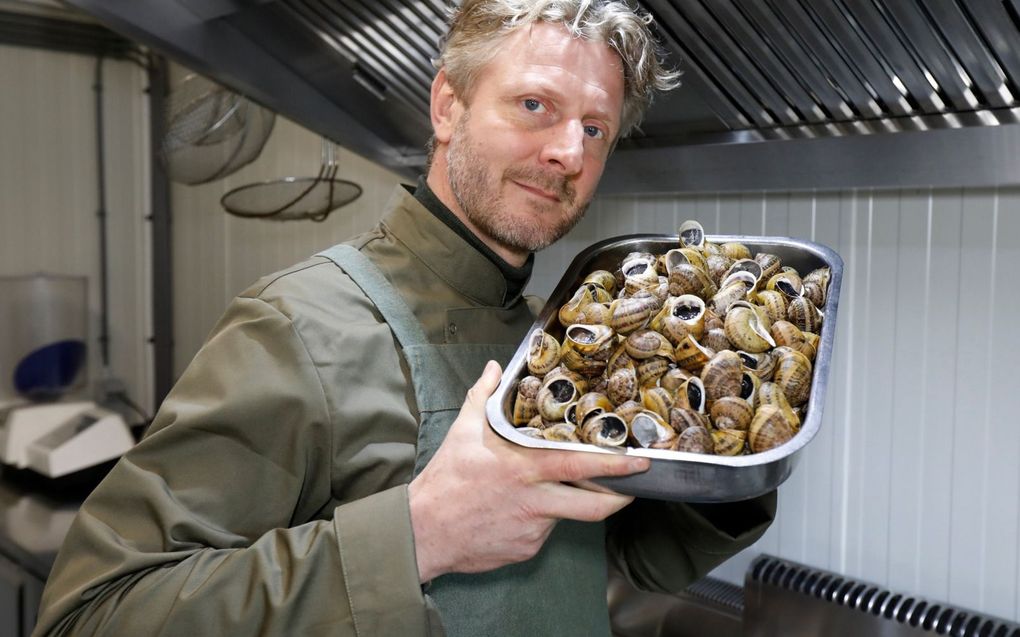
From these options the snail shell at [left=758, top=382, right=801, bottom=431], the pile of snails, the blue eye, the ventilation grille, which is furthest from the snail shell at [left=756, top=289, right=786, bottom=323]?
the ventilation grille

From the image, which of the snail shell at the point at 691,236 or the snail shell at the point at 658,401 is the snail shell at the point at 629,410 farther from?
the snail shell at the point at 691,236

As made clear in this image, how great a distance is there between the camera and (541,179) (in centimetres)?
100

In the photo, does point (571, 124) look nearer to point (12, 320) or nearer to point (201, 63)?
point (201, 63)

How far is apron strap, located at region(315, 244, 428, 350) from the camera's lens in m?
0.97

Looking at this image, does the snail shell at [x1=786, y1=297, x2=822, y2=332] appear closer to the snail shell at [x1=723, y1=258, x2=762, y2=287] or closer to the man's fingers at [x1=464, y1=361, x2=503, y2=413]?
the snail shell at [x1=723, y1=258, x2=762, y2=287]

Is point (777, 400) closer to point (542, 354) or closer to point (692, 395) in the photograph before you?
point (692, 395)

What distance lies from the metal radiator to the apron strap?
1.11 metres

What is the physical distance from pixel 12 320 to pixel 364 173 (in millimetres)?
1823

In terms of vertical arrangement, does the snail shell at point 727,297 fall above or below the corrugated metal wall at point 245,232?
below

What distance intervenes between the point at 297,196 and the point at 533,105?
5.32 ft

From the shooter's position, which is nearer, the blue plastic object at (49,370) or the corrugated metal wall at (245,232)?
the corrugated metal wall at (245,232)

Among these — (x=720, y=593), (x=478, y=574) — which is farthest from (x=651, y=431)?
(x=720, y=593)

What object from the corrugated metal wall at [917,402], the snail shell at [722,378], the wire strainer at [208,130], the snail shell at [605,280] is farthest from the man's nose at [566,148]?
the wire strainer at [208,130]

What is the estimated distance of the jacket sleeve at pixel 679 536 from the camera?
1050 mm
